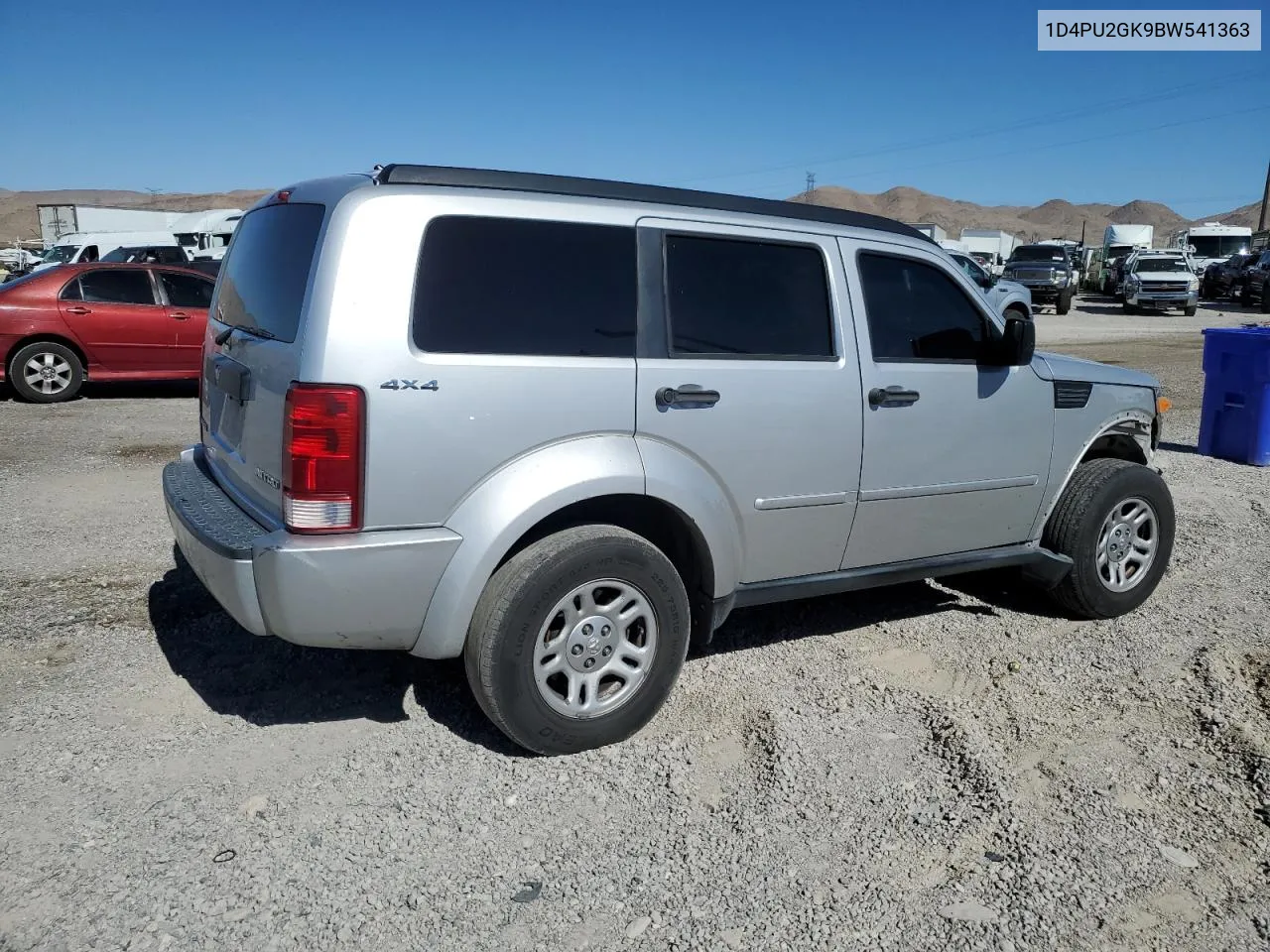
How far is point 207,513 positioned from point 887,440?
2609 mm

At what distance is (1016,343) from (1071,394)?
0.59 metres

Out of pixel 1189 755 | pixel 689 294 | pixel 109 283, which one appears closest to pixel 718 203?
pixel 689 294

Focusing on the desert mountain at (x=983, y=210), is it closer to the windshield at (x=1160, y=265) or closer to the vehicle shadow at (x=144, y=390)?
the windshield at (x=1160, y=265)

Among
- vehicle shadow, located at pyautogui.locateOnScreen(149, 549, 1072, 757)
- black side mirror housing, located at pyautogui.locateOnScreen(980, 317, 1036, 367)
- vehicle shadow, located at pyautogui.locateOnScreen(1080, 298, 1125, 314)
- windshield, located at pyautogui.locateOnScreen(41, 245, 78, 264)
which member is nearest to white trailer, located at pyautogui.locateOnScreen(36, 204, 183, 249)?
windshield, located at pyautogui.locateOnScreen(41, 245, 78, 264)

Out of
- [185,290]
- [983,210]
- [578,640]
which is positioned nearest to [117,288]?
[185,290]

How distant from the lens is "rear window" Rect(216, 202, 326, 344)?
346cm

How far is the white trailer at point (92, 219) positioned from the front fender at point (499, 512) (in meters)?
43.9

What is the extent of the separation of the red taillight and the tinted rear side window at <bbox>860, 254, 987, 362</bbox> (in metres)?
2.15

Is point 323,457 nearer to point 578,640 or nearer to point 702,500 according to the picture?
point 578,640

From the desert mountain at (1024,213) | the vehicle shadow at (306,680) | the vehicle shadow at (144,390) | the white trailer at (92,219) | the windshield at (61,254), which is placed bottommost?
the vehicle shadow at (306,680)

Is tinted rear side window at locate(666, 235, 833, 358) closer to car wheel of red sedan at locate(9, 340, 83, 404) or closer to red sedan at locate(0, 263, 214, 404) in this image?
red sedan at locate(0, 263, 214, 404)

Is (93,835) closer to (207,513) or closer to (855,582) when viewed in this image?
(207,513)

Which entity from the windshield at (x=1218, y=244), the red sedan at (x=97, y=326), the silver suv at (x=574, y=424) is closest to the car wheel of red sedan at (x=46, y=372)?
the red sedan at (x=97, y=326)

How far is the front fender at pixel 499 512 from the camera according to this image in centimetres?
336
